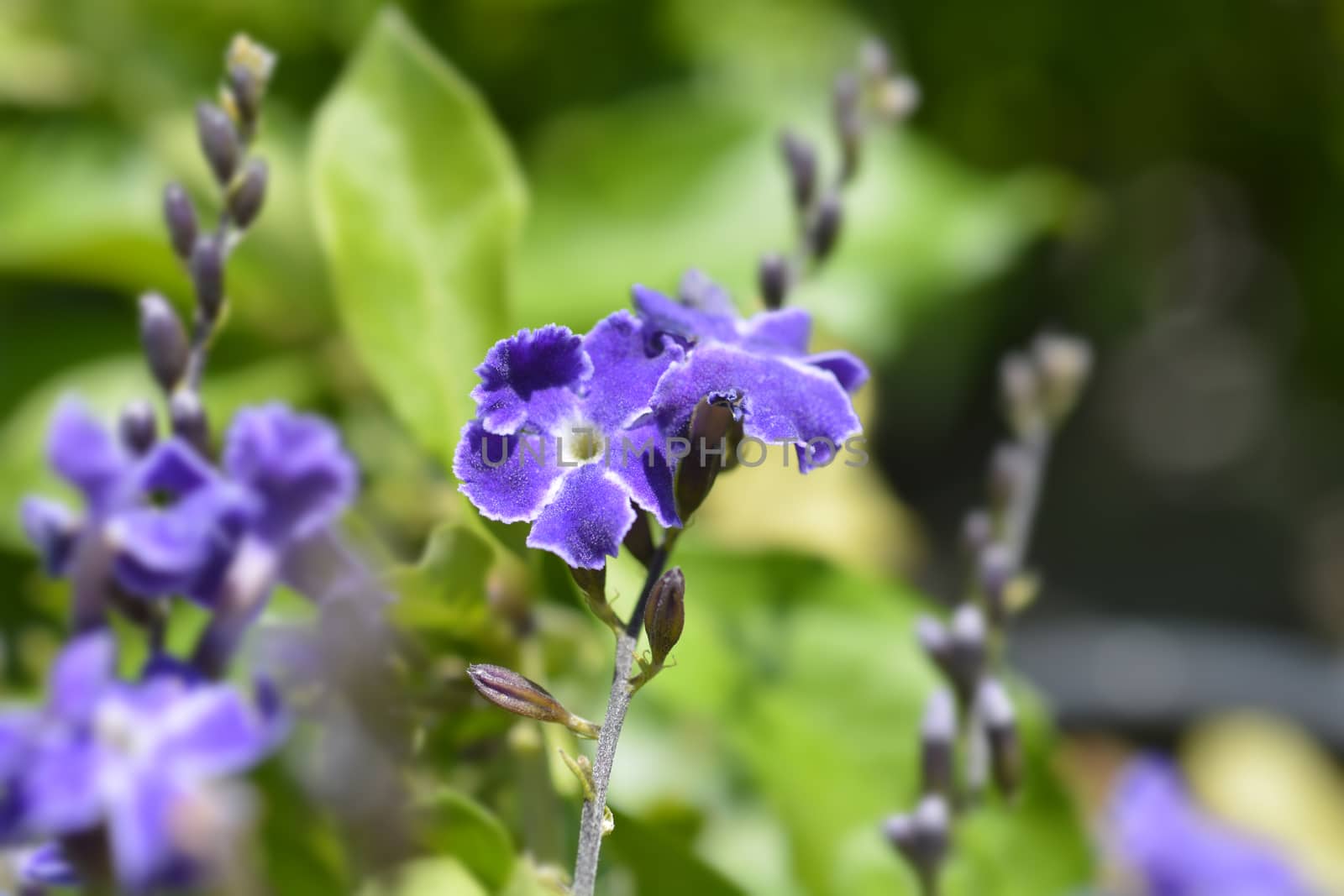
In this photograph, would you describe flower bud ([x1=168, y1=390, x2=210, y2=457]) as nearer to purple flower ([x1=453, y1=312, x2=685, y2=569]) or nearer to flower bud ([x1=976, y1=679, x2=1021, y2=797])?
purple flower ([x1=453, y1=312, x2=685, y2=569])

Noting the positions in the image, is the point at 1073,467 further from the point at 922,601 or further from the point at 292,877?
the point at 292,877

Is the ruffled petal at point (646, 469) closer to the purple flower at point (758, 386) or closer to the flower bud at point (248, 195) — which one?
the purple flower at point (758, 386)

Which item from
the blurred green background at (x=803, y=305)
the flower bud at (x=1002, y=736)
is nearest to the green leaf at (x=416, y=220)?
the blurred green background at (x=803, y=305)

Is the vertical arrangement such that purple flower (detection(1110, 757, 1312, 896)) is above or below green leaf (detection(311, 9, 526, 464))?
below

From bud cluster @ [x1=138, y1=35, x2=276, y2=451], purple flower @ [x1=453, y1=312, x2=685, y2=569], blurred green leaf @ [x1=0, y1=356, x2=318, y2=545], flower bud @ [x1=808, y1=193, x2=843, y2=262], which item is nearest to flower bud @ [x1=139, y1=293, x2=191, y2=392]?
bud cluster @ [x1=138, y1=35, x2=276, y2=451]

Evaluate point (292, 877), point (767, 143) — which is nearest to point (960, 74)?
point (767, 143)

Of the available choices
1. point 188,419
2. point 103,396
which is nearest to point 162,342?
point 188,419

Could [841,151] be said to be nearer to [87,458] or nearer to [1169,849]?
[87,458]
